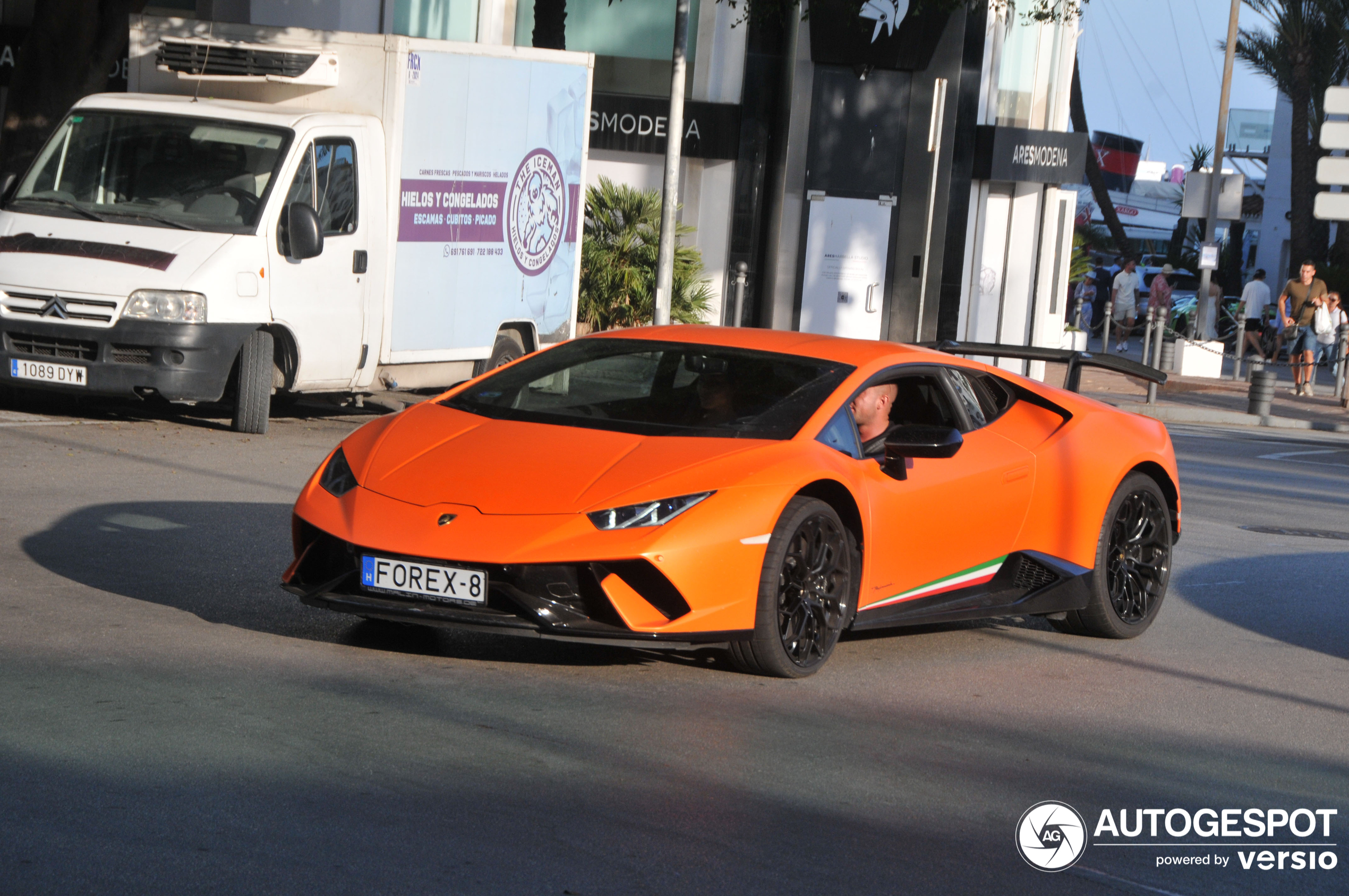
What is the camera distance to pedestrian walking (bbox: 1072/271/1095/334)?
41.2 m

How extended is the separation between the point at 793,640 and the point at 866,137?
22977mm

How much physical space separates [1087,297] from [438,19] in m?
23.5

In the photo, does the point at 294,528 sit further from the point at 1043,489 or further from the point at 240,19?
the point at 240,19

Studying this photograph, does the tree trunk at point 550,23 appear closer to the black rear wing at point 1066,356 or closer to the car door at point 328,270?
the car door at point 328,270

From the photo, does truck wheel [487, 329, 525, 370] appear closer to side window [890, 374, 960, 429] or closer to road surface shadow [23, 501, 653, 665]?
road surface shadow [23, 501, 653, 665]

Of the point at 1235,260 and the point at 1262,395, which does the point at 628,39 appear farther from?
the point at 1235,260

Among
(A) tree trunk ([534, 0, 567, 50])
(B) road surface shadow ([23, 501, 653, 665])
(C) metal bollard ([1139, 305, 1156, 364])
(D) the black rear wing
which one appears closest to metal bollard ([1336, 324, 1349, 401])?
(C) metal bollard ([1139, 305, 1156, 364])

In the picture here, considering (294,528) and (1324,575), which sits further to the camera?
(1324,575)

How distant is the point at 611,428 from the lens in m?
6.60

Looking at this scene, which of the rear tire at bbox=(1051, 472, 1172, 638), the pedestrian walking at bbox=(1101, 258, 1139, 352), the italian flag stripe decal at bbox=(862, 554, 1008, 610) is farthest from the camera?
the pedestrian walking at bbox=(1101, 258, 1139, 352)

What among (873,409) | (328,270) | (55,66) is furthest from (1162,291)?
(873,409)

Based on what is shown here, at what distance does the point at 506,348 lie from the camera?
49.6ft

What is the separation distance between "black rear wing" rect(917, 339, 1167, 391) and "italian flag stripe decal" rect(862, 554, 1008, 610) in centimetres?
133

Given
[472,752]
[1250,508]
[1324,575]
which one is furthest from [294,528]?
[1250,508]
